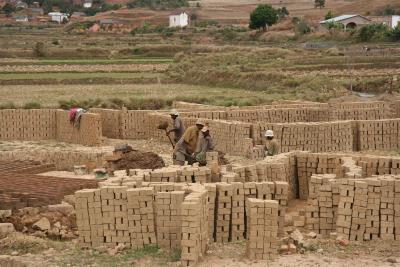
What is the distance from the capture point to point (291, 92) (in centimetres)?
3281

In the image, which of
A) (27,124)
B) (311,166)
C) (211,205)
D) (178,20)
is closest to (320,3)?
(178,20)

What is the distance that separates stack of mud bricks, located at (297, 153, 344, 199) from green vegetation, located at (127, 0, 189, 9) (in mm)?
110573

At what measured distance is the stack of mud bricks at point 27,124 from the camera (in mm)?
19984

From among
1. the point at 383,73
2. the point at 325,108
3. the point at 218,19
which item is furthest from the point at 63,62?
the point at 218,19

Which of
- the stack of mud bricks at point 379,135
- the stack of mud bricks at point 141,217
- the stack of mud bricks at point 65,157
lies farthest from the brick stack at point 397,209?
the stack of mud bricks at point 65,157

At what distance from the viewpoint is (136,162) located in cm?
1448

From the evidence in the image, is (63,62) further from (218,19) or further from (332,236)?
(218,19)

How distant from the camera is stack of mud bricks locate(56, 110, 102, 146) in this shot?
18.7 metres

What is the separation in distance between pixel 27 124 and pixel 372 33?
3982cm

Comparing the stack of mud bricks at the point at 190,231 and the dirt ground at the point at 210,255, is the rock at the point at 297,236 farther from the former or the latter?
the stack of mud bricks at the point at 190,231

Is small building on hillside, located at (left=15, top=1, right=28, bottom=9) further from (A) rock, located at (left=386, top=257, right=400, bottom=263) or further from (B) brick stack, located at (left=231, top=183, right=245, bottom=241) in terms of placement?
(A) rock, located at (left=386, top=257, right=400, bottom=263)

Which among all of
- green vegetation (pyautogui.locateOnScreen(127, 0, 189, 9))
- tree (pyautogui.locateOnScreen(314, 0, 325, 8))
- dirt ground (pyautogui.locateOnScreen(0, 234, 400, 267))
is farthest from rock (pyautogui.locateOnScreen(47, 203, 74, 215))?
green vegetation (pyautogui.locateOnScreen(127, 0, 189, 9))

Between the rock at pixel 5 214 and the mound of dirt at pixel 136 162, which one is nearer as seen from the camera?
the rock at pixel 5 214

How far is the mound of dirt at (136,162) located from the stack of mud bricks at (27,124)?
580 cm
